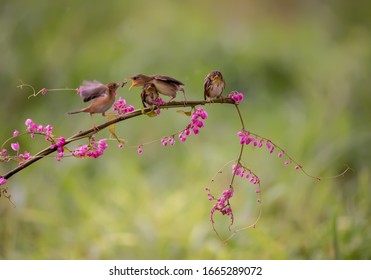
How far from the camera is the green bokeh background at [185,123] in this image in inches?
79.7

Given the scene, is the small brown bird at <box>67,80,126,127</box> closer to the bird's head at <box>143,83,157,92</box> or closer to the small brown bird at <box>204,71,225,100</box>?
the bird's head at <box>143,83,157,92</box>

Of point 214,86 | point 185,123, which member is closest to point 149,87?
point 214,86

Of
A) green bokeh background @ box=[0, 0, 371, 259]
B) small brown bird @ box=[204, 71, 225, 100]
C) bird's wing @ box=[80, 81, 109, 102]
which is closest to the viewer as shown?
bird's wing @ box=[80, 81, 109, 102]

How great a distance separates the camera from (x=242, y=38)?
3.46 meters

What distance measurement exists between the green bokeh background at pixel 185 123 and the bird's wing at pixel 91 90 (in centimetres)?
94

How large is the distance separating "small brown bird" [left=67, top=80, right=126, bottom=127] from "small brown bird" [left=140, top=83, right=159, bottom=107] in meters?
0.04

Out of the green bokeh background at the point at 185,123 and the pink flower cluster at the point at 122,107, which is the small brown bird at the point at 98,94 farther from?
the green bokeh background at the point at 185,123

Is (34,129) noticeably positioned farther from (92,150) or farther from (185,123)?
(185,123)

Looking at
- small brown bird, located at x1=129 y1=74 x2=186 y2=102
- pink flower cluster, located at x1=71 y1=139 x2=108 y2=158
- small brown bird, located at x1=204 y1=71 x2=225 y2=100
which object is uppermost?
small brown bird, located at x1=204 y1=71 x2=225 y2=100

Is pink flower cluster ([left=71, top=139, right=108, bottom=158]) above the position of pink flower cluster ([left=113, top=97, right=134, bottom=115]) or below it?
below

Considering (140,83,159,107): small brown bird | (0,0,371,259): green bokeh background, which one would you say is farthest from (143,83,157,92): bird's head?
(0,0,371,259): green bokeh background

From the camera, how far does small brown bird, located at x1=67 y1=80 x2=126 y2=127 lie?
88 cm
